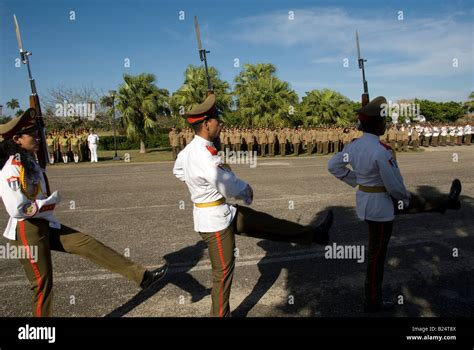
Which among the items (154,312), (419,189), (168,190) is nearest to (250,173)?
(168,190)

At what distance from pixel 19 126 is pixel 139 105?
27314 mm

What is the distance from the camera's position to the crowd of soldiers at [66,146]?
2142cm

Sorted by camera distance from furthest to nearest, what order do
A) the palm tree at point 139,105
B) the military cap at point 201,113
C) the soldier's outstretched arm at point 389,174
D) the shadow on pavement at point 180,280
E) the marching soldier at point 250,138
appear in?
the palm tree at point 139,105 < the marching soldier at point 250,138 < the shadow on pavement at point 180,280 < the soldier's outstretched arm at point 389,174 < the military cap at point 201,113

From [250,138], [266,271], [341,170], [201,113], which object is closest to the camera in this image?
[201,113]

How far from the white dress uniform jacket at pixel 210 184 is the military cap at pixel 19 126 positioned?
1.34 metres

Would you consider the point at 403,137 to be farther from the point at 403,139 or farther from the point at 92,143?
the point at 92,143

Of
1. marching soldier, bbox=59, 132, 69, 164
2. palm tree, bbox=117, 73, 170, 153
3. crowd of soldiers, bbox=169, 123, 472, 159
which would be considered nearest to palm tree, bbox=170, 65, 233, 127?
palm tree, bbox=117, 73, 170, 153

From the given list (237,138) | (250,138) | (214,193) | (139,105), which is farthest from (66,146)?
(214,193)

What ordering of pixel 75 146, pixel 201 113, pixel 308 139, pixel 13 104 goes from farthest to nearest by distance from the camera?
pixel 13 104 < pixel 308 139 < pixel 75 146 < pixel 201 113

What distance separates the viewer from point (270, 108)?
122 feet

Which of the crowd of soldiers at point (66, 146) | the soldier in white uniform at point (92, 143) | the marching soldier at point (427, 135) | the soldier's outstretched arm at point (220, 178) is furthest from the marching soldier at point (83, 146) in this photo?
the marching soldier at point (427, 135)

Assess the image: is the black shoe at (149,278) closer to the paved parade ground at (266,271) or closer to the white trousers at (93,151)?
the paved parade ground at (266,271)

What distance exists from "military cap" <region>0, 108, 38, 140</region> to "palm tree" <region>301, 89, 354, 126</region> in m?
35.6

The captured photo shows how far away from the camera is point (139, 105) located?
1160 inches
